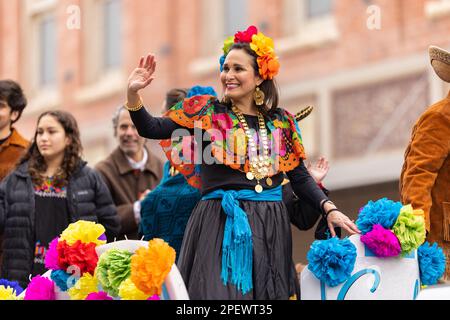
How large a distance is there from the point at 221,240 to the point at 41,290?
885 millimetres


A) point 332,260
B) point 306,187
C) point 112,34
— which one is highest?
point 112,34

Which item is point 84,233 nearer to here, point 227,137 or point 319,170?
point 227,137

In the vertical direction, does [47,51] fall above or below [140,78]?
above

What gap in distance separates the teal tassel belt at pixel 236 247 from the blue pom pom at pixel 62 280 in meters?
0.74

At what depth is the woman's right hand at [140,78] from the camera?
5.51 m

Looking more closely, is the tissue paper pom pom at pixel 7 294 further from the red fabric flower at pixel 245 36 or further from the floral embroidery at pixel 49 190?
the red fabric flower at pixel 245 36

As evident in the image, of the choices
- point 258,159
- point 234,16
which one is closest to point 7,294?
point 258,159

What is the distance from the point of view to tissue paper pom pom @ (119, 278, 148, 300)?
5.13 m

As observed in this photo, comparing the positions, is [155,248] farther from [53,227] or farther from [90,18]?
[90,18]

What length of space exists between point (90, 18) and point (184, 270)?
10645mm

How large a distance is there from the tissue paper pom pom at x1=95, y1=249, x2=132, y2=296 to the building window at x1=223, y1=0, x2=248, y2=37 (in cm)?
825

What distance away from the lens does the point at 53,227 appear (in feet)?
23.1

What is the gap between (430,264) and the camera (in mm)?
5672
